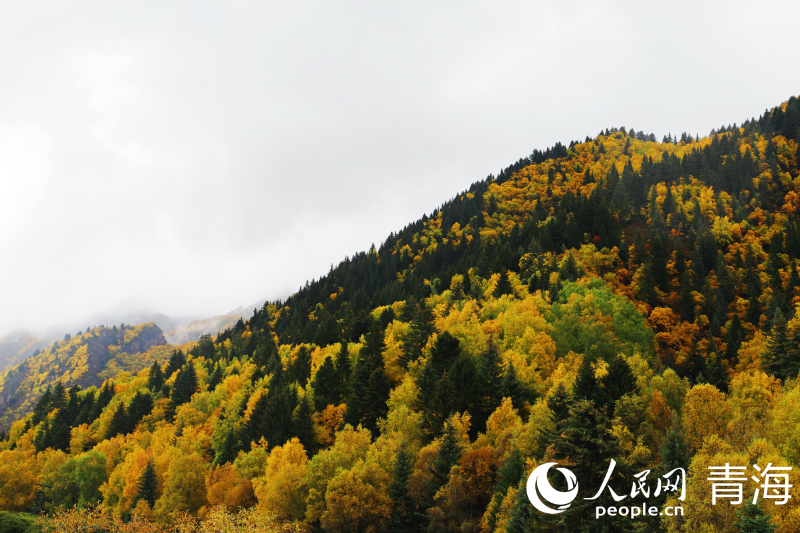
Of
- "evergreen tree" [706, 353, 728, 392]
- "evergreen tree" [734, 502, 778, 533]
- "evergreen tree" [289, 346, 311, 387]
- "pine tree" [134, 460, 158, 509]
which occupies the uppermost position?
"evergreen tree" [289, 346, 311, 387]

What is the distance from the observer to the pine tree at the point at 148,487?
73.4 metres

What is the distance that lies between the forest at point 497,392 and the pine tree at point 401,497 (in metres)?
0.22

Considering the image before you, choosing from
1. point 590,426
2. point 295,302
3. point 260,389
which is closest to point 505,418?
point 590,426

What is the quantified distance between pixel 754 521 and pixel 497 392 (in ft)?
114

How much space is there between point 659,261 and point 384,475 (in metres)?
91.3

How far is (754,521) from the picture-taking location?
25016 mm

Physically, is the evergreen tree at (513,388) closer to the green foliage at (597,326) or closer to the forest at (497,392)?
the forest at (497,392)

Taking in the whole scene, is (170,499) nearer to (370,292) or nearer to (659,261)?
(370,292)

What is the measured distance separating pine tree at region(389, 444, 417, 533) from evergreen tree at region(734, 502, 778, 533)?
28831 mm

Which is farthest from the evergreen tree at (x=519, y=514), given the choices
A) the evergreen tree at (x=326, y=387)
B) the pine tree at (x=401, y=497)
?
the evergreen tree at (x=326, y=387)

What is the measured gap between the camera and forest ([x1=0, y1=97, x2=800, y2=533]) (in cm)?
3616

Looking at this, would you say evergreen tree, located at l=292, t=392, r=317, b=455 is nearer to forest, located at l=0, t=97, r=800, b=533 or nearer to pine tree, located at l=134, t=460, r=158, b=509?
forest, located at l=0, t=97, r=800, b=533

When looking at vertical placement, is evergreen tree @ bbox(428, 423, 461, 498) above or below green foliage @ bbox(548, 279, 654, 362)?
below

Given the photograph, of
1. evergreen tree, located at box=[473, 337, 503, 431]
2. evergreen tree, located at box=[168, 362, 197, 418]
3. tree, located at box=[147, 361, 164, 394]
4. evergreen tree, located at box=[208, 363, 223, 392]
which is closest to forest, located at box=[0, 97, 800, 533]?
evergreen tree, located at box=[473, 337, 503, 431]
